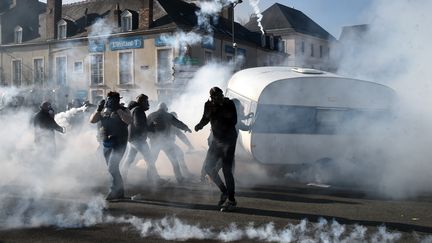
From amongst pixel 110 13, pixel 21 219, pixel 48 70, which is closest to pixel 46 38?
pixel 48 70

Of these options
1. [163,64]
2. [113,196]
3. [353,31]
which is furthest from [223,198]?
[163,64]

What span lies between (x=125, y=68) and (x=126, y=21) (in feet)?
9.18

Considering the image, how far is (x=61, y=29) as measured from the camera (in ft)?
85.8

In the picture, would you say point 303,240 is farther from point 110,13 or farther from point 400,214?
point 110,13

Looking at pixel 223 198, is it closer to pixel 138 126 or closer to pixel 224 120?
pixel 224 120

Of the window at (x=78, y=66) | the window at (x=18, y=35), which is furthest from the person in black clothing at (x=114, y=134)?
the window at (x=18, y=35)

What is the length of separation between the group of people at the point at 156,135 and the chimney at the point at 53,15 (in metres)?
20.2

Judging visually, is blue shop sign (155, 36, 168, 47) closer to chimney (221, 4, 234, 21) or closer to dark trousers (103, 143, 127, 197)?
chimney (221, 4, 234, 21)

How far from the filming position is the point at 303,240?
506 cm

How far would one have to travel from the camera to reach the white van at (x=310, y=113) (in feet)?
30.4

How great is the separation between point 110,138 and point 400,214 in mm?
4363

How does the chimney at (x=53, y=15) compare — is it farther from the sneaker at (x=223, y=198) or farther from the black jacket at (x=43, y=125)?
the sneaker at (x=223, y=198)

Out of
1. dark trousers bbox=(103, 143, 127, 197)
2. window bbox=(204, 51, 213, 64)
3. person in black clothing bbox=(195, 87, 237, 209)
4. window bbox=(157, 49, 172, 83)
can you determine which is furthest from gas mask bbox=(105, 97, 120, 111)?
window bbox=(157, 49, 172, 83)

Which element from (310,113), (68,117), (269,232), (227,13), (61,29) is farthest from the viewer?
(61,29)
